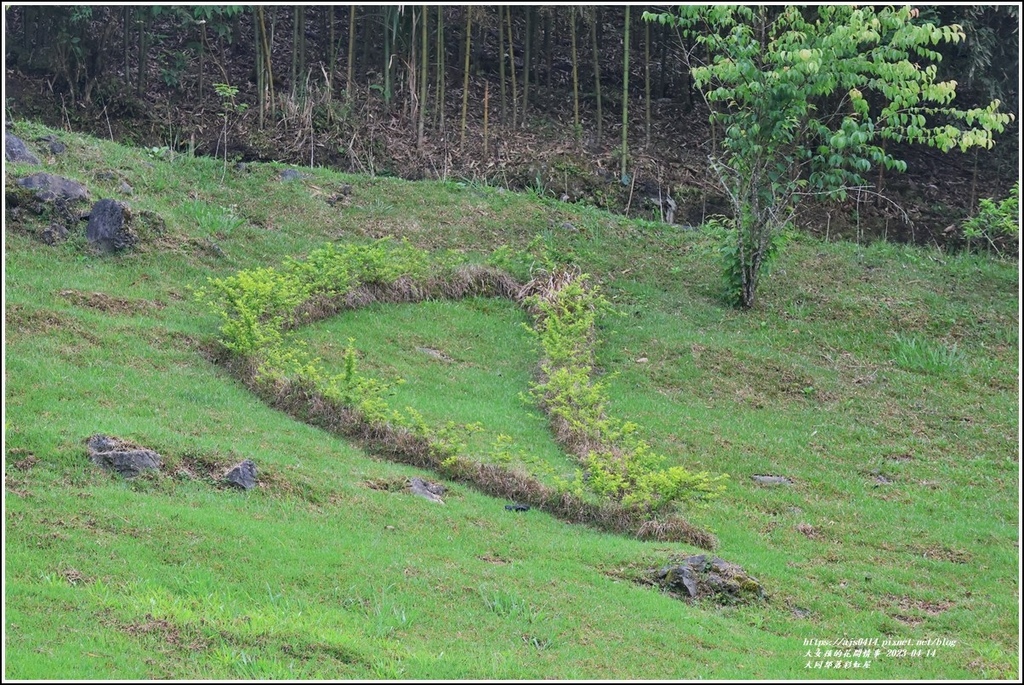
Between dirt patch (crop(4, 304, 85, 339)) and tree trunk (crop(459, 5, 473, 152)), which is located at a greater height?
tree trunk (crop(459, 5, 473, 152))

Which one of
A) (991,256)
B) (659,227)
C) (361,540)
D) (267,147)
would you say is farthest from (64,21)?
(991,256)

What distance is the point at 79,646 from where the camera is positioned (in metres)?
5.03

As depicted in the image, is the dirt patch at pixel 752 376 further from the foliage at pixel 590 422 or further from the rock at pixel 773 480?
the rock at pixel 773 480

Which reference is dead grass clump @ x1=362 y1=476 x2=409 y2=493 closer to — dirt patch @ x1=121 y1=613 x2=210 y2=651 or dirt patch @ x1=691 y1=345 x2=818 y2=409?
dirt patch @ x1=121 y1=613 x2=210 y2=651

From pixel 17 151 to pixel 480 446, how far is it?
8.70m

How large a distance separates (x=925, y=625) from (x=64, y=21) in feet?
44.9

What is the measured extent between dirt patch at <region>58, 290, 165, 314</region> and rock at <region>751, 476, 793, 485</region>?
693 cm

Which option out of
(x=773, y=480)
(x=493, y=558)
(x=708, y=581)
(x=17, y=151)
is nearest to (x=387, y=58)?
(x=17, y=151)

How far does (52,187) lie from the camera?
13.5 m

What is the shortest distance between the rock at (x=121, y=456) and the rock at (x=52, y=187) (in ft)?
21.6

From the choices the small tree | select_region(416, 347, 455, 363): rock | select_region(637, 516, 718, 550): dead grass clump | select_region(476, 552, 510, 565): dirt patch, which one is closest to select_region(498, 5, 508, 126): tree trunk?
the small tree

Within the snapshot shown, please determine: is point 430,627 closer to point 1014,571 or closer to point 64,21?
point 1014,571

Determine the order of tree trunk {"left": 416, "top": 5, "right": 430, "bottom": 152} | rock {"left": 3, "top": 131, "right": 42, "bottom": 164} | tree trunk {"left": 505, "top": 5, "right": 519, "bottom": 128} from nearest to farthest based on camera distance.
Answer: rock {"left": 3, "top": 131, "right": 42, "bottom": 164} < tree trunk {"left": 416, "top": 5, "right": 430, "bottom": 152} < tree trunk {"left": 505, "top": 5, "right": 519, "bottom": 128}

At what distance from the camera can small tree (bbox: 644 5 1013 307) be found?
13.1 metres
